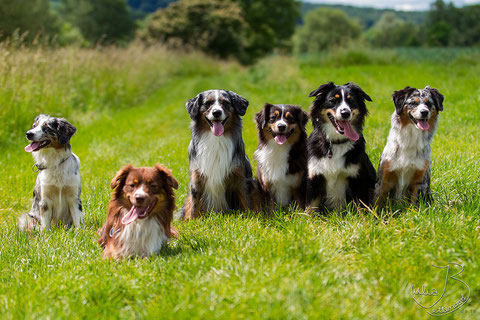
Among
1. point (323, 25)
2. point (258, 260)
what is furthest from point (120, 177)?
point (323, 25)

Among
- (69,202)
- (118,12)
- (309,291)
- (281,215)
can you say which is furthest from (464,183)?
(118,12)

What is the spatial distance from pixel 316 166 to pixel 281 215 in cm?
68

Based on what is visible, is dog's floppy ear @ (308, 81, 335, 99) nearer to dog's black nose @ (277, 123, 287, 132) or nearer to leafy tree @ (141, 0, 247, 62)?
dog's black nose @ (277, 123, 287, 132)

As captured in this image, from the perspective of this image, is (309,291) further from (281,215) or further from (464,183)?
(464,183)

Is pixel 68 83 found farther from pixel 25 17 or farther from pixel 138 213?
pixel 25 17

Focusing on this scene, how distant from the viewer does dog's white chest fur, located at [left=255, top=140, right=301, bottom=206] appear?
4.67 m

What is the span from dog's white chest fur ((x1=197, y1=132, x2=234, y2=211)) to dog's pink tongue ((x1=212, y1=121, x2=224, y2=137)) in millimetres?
138

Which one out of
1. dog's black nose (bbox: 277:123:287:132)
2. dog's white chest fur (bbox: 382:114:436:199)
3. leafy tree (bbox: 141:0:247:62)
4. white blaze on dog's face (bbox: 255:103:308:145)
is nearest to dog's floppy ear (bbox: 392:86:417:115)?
dog's white chest fur (bbox: 382:114:436:199)

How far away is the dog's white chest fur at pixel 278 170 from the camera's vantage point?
15.3 feet

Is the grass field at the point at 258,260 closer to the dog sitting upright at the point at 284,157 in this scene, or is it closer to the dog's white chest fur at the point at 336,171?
the dog's white chest fur at the point at 336,171

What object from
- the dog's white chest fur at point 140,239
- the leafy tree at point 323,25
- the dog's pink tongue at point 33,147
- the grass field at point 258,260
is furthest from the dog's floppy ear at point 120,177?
the leafy tree at point 323,25

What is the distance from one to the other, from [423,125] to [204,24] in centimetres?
3621

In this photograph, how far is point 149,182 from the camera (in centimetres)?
356

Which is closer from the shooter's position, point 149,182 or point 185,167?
point 149,182
